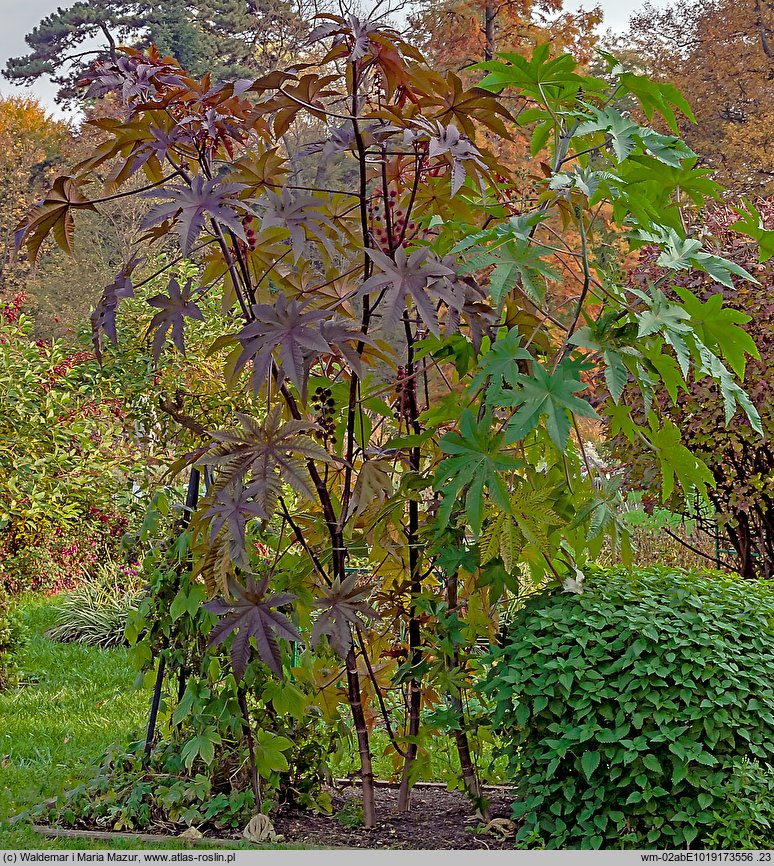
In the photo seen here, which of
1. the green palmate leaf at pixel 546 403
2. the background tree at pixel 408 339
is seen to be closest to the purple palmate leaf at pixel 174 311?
the background tree at pixel 408 339

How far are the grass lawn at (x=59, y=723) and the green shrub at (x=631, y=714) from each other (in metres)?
0.97

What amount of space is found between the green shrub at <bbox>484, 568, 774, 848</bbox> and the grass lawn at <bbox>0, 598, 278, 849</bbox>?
97cm

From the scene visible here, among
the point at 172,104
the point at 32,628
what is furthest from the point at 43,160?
the point at 172,104

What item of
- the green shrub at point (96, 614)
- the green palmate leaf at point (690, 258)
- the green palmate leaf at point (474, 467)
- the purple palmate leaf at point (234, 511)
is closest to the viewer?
the purple palmate leaf at point (234, 511)

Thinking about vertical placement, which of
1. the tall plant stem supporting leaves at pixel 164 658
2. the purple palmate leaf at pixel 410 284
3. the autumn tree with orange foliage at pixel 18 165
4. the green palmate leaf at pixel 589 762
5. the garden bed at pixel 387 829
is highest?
the autumn tree with orange foliage at pixel 18 165

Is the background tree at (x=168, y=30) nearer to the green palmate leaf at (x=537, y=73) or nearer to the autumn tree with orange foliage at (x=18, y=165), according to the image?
the autumn tree with orange foliage at (x=18, y=165)

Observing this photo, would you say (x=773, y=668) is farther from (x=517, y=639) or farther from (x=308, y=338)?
(x=308, y=338)

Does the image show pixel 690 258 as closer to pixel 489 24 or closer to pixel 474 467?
pixel 474 467

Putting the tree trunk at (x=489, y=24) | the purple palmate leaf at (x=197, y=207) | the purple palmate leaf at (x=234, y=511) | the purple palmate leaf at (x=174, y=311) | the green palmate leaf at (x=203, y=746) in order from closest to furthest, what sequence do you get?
the purple palmate leaf at (x=197, y=207), the purple palmate leaf at (x=234, y=511), the purple palmate leaf at (x=174, y=311), the green palmate leaf at (x=203, y=746), the tree trunk at (x=489, y=24)

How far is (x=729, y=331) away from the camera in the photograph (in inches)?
109

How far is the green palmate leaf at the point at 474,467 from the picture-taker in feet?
8.16

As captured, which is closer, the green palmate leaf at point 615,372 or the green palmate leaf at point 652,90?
the green palmate leaf at point 615,372

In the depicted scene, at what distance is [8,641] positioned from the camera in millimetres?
5227

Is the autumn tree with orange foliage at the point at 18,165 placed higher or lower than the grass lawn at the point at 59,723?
higher
